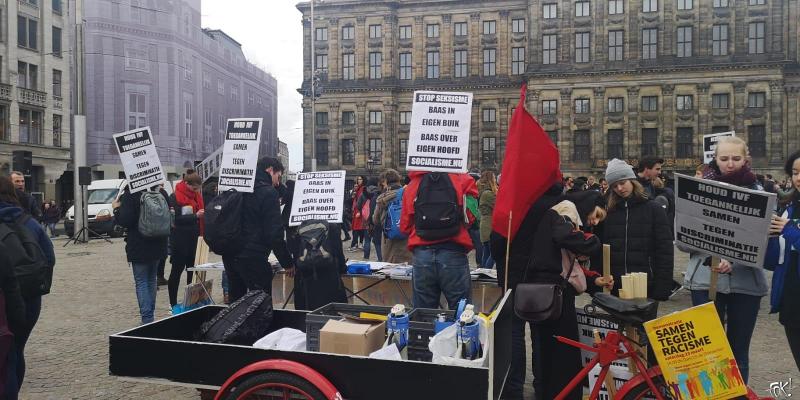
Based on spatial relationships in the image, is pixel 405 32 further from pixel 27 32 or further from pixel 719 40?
pixel 27 32

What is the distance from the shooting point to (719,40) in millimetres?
50531

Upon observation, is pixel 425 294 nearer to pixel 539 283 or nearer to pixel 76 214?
pixel 539 283

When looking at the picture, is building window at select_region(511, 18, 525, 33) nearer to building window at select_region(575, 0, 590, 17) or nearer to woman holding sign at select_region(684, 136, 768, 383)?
building window at select_region(575, 0, 590, 17)

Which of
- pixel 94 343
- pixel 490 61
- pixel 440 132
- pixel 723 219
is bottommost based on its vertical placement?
pixel 94 343

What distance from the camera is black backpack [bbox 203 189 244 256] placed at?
236 inches

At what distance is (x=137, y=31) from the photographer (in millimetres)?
38406

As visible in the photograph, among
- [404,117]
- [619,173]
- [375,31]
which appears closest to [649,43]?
[404,117]

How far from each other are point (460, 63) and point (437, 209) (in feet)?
176

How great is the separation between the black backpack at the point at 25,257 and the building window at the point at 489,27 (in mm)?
55221

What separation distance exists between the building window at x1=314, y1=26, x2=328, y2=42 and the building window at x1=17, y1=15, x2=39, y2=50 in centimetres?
2576

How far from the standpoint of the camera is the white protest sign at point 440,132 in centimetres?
553

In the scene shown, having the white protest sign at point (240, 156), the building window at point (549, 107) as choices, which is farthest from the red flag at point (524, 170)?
the building window at point (549, 107)

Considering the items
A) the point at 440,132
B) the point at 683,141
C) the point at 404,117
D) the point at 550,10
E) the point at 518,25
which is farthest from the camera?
the point at 404,117

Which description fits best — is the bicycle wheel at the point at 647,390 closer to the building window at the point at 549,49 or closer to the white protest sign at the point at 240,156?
the white protest sign at the point at 240,156
